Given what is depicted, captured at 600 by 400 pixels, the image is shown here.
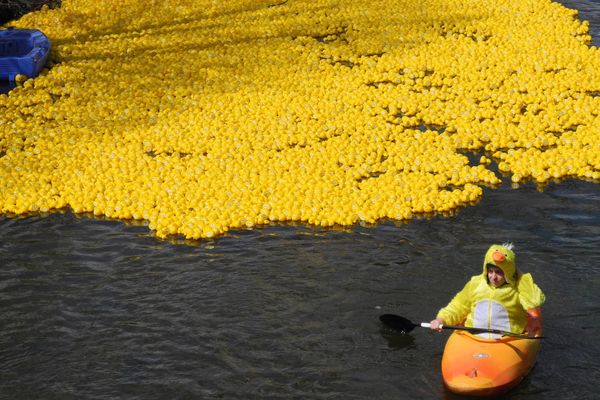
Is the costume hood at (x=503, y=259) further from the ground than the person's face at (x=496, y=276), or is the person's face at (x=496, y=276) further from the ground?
the costume hood at (x=503, y=259)

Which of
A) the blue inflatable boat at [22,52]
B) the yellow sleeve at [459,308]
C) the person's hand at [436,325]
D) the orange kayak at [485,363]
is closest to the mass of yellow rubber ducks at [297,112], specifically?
the blue inflatable boat at [22,52]

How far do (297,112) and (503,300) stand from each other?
25.2 feet

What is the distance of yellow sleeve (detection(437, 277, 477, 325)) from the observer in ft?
34.2

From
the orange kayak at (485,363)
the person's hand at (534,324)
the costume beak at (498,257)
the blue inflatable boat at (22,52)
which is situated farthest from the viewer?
the blue inflatable boat at (22,52)

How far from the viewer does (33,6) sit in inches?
942

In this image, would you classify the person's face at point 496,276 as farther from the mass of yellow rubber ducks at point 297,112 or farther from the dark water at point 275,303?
the mass of yellow rubber ducks at point 297,112

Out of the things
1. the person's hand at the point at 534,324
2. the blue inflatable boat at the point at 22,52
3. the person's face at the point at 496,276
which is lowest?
the person's hand at the point at 534,324

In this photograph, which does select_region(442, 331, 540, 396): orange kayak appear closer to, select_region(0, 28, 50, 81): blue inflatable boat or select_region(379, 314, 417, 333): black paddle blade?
select_region(379, 314, 417, 333): black paddle blade

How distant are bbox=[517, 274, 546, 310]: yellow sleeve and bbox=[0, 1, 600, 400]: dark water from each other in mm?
955

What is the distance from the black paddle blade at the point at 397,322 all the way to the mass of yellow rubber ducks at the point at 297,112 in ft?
9.37

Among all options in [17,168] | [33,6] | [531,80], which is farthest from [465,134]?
[33,6]

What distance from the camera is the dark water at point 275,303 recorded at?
34.4 feet

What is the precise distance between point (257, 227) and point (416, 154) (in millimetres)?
3353

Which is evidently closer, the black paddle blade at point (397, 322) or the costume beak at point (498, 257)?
the costume beak at point (498, 257)
